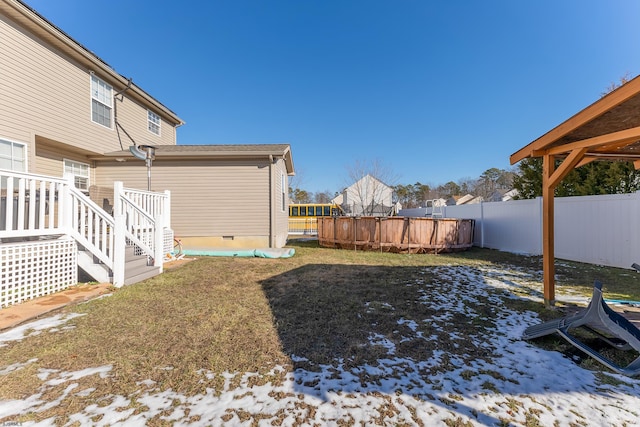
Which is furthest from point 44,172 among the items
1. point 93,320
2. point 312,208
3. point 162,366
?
point 312,208

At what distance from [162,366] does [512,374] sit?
3088 mm

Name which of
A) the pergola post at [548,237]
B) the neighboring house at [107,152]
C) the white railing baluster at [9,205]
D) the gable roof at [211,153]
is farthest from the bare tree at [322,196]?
the white railing baluster at [9,205]

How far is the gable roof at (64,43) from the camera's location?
6.22m

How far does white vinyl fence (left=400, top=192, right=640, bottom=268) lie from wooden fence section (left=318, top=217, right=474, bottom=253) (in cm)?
110

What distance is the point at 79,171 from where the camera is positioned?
8.66 m

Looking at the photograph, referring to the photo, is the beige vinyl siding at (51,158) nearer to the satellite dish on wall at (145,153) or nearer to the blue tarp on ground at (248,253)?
the satellite dish on wall at (145,153)

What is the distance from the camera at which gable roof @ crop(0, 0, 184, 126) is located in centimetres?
622

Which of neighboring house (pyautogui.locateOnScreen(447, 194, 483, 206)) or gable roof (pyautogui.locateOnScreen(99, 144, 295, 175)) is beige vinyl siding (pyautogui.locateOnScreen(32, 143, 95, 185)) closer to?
gable roof (pyautogui.locateOnScreen(99, 144, 295, 175))

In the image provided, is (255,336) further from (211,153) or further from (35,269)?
(211,153)

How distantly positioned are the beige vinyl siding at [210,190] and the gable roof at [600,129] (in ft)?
24.0

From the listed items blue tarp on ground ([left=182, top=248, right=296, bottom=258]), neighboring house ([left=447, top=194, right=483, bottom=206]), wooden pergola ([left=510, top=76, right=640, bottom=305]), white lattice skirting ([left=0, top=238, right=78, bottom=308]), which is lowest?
blue tarp on ground ([left=182, top=248, right=296, bottom=258])

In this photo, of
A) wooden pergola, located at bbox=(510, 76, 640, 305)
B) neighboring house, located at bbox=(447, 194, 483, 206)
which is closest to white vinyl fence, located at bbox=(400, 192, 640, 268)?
wooden pergola, located at bbox=(510, 76, 640, 305)

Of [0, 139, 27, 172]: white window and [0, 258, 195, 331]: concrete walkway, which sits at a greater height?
[0, 139, 27, 172]: white window

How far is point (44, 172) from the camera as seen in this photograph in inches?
292
